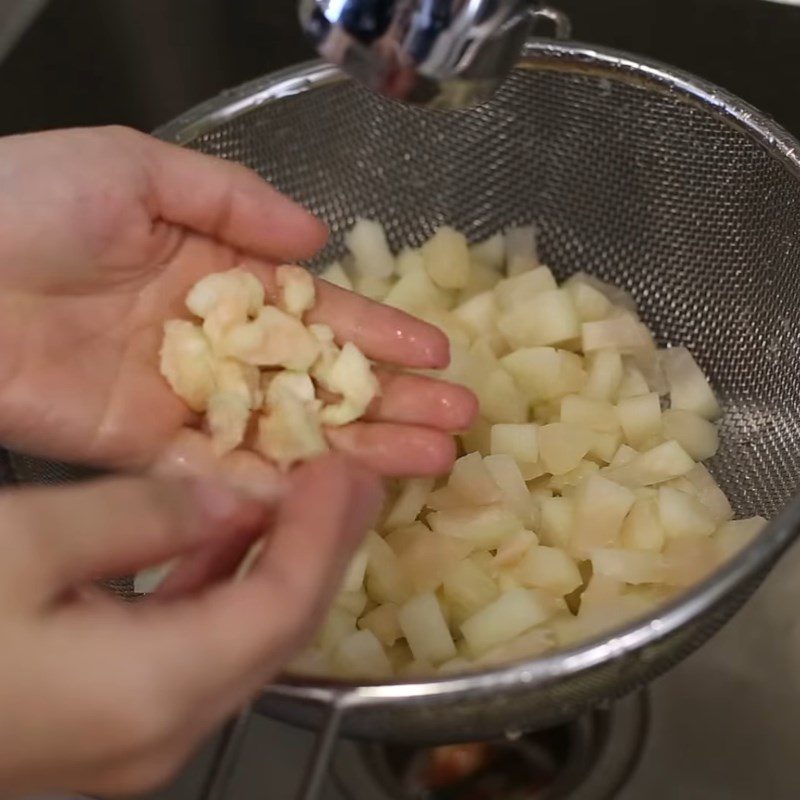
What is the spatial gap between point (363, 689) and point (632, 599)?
349 mm

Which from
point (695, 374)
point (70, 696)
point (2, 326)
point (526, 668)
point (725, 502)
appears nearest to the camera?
Answer: point (70, 696)

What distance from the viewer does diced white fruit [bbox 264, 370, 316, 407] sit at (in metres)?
1.00

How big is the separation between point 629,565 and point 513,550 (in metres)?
0.11

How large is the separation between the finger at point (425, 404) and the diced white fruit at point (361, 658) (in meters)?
0.22

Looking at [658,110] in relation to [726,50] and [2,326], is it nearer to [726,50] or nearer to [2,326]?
[726,50]

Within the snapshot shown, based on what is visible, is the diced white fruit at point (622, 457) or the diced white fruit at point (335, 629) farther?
the diced white fruit at point (622, 457)

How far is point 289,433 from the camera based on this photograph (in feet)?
3.10

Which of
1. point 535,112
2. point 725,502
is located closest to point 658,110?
point 535,112

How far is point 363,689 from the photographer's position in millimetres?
687

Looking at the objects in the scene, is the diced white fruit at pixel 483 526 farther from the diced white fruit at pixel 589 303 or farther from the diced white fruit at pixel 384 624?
the diced white fruit at pixel 589 303

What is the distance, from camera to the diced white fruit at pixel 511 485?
1027mm

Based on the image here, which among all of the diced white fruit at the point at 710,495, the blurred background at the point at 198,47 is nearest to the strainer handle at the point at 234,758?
the diced white fruit at the point at 710,495

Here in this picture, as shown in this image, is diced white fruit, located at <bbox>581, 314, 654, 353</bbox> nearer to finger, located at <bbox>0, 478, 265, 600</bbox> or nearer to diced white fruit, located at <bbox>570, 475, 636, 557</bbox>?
diced white fruit, located at <bbox>570, 475, 636, 557</bbox>

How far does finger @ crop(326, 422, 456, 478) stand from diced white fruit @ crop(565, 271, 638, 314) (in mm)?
354
